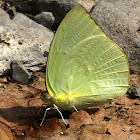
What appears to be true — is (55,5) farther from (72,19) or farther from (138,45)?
(72,19)

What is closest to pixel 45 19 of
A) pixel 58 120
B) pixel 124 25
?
pixel 124 25

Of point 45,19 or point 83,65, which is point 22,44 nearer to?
point 45,19

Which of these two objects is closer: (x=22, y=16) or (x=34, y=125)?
(x=34, y=125)

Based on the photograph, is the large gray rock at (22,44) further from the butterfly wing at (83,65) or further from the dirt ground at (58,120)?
the butterfly wing at (83,65)

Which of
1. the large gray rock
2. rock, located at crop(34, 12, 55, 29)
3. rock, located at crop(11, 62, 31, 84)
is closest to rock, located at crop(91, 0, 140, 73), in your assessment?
rock, located at crop(34, 12, 55, 29)

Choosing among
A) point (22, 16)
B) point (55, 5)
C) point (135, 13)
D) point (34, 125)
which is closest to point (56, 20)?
point (55, 5)

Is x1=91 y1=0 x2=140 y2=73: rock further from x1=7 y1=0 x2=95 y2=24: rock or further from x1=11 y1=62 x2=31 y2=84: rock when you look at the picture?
x1=11 y1=62 x2=31 y2=84: rock
